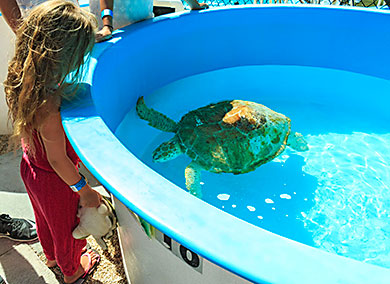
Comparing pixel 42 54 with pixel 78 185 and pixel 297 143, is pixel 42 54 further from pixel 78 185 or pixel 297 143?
pixel 297 143

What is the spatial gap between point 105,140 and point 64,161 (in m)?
0.19

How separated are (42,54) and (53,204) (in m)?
0.51

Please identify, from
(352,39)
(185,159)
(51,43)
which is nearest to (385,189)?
(185,159)

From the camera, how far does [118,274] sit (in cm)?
130

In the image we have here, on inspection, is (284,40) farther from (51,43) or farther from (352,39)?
(51,43)

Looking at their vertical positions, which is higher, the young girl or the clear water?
the young girl

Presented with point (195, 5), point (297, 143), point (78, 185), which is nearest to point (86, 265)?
point (78, 185)

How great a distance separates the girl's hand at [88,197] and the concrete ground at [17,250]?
41cm

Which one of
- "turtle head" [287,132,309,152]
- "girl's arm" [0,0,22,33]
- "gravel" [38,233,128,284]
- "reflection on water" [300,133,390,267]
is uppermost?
"girl's arm" [0,0,22,33]

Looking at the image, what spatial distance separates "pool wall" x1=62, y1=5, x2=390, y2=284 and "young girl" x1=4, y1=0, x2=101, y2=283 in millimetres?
77

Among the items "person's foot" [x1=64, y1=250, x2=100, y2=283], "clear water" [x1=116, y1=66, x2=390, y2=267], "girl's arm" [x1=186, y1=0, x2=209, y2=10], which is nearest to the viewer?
"person's foot" [x1=64, y1=250, x2=100, y2=283]

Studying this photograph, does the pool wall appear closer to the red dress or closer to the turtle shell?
the red dress

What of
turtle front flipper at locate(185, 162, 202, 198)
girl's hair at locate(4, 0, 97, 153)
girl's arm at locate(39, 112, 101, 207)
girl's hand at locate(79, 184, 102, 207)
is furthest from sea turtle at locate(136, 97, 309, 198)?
girl's hair at locate(4, 0, 97, 153)

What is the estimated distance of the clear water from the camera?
1.37m
